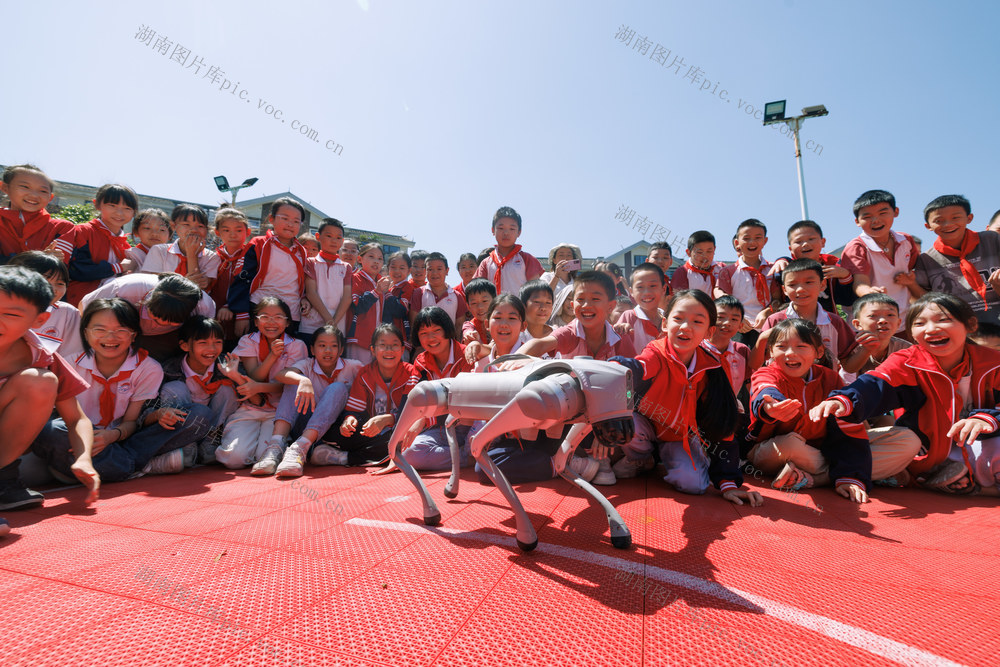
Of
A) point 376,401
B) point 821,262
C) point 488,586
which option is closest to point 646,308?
point 821,262

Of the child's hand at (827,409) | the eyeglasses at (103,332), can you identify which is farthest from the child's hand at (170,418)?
the child's hand at (827,409)

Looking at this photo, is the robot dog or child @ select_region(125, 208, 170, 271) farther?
child @ select_region(125, 208, 170, 271)

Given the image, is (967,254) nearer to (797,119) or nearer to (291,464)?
(291,464)

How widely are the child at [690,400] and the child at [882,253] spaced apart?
235 centimetres

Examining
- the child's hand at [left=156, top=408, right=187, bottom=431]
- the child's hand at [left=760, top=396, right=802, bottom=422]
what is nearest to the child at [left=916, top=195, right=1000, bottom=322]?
the child's hand at [left=760, top=396, right=802, bottom=422]

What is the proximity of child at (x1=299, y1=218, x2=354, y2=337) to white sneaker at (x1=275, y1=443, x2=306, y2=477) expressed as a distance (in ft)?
5.13

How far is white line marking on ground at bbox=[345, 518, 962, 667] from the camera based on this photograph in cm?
109

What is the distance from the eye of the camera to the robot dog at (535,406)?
4.94ft

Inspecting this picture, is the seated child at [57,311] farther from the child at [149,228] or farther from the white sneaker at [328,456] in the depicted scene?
the white sneaker at [328,456]

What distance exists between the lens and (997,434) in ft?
8.46

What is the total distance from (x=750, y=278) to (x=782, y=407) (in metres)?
2.53

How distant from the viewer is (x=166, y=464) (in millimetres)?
3141

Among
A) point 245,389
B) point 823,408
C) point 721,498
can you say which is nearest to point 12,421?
point 245,389

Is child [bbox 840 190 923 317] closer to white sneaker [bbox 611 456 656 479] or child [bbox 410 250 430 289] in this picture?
white sneaker [bbox 611 456 656 479]
